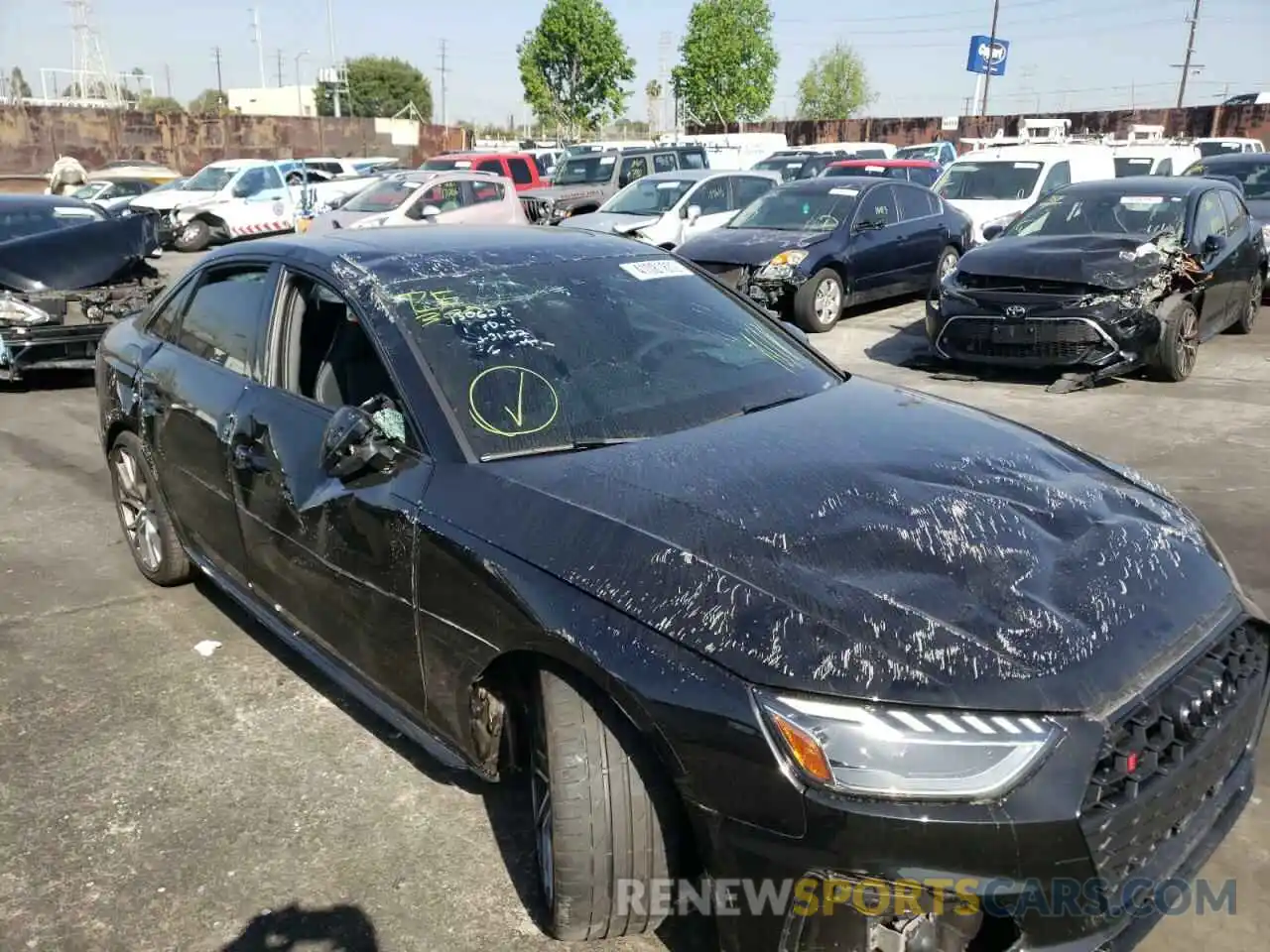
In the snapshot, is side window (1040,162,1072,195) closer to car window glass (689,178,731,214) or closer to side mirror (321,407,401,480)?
car window glass (689,178,731,214)

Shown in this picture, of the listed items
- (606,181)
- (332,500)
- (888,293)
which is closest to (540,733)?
(332,500)

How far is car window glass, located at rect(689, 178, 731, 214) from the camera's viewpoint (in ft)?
46.1

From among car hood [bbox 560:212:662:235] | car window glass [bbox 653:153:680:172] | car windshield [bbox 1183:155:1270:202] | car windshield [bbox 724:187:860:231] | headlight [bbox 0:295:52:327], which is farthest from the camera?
car window glass [bbox 653:153:680:172]

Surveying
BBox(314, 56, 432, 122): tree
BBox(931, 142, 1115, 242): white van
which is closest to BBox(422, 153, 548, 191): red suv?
BBox(931, 142, 1115, 242): white van

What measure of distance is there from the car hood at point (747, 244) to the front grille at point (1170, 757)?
348 inches

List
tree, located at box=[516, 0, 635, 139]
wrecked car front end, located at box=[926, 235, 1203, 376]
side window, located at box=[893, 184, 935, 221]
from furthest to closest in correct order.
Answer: tree, located at box=[516, 0, 635, 139]
side window, located at box=[893, 184, 935, 221]
wrecked car front end, located at box=[926, 235, 1203, 376]

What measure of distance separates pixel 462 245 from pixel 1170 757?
2.67 meters

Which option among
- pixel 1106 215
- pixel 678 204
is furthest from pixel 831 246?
pixel 678 204

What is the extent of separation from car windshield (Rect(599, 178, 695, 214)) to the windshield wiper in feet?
37.9

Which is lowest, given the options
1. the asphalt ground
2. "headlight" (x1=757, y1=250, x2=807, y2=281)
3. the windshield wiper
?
the asphalt ground

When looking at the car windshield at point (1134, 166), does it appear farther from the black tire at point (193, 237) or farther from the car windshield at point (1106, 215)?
the black tire at point (193, 237)

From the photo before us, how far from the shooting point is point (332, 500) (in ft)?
9.95

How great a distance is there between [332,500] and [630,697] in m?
1.31

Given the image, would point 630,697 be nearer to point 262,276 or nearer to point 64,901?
point 64,901
